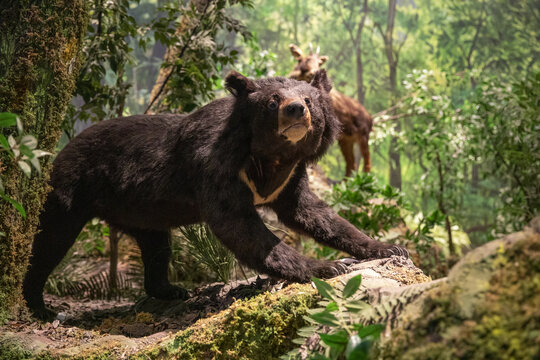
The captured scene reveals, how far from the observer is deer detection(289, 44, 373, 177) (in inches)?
285

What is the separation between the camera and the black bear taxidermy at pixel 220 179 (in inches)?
106

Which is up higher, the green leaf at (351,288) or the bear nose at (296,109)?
the bear nose at (296,109)

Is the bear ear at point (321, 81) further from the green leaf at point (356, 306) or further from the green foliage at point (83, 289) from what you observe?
the green foliage at point (83, 289)

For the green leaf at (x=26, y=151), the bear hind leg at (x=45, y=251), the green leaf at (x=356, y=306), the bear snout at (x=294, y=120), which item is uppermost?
the bear snout at (x=294, y=120)

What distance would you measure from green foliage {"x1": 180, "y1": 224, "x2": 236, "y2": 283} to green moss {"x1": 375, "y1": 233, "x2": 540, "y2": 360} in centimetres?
226

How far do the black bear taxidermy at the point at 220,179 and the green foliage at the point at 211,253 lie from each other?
0.32 metres

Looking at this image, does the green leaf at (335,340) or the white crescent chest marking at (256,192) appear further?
the white crescent chest marking at (256,192)

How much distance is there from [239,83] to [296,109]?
489mm

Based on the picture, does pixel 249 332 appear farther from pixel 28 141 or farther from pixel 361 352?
pixel 28 141

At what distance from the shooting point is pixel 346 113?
767cm

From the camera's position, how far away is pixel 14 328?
9.06ft

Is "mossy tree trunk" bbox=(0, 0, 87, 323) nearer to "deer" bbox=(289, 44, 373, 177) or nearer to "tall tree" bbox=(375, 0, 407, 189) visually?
"deer" bbox=(289, 44, 373, 177)

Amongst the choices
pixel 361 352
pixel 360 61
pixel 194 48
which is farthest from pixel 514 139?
pixel 360 61

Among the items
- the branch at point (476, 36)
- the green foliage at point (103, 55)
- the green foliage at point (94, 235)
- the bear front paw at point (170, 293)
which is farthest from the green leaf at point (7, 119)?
the branch at point (476, 36)
